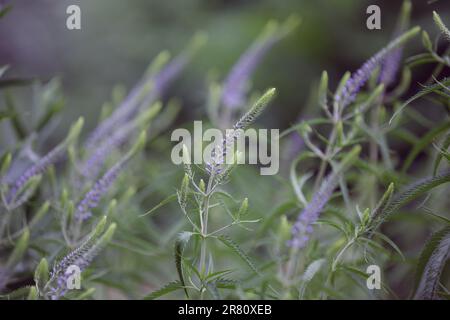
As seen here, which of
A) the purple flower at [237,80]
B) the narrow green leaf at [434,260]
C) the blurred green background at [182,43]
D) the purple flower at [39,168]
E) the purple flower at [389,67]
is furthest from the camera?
the blurred green background at [182,43]

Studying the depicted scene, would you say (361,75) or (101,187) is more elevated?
(361,75)

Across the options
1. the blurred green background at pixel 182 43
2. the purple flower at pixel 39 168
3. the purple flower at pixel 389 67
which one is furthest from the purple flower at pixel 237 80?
the blurred green background at pixel 182 43

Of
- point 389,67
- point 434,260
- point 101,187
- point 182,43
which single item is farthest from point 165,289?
point 182,43

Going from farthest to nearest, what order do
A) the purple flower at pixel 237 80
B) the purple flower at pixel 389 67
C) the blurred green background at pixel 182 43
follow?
1. the blurred green background at pixel 182 43
2. the purple flower at pixel 237 80
3. the purple flower at pixel 389 67

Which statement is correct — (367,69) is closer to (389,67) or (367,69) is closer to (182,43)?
(389,67)

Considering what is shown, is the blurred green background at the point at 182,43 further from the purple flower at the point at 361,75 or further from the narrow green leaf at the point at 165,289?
the narrow green leaf at the point at 165,289

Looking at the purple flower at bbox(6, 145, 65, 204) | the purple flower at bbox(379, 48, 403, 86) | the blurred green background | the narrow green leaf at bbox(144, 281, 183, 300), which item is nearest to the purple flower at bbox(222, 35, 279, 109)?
the purple flower at bbox(379, 48, 403, 86)

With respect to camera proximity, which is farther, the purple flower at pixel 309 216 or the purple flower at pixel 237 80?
the purple flower at pixel 237 80

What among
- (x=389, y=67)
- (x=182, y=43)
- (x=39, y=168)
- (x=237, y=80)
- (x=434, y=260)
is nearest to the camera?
(x=434, y=260)

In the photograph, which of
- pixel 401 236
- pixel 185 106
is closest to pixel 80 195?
pixel 401 236

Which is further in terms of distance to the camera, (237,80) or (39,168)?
(237,80)

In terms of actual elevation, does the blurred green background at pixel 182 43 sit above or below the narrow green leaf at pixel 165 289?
above

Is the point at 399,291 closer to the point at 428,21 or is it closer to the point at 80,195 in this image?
the point at 80,195
